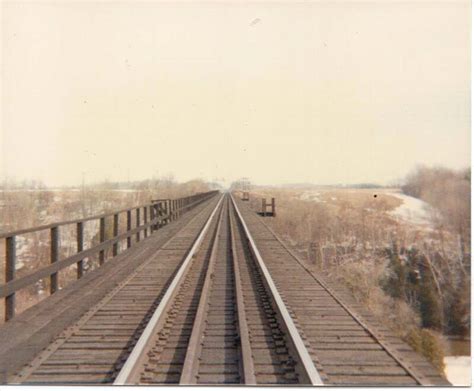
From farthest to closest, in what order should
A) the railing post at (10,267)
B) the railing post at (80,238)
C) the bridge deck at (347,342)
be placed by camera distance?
the railing post at (80,238)
the railing post at (10,267)
the bridge deck at (347,342)

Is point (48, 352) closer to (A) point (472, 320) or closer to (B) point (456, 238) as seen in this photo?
(A) point (472, 320)

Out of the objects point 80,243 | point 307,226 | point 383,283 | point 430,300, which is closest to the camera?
point 80,243

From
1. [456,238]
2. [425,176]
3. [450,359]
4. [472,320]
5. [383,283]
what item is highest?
[425,176]

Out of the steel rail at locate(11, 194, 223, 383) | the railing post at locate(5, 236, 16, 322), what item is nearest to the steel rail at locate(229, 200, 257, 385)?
the steel rail at locate(11, 194, 223, 383)

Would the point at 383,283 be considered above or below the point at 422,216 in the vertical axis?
below

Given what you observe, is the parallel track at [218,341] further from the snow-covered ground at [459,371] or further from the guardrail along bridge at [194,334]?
the snow-covered ground at [459,371]

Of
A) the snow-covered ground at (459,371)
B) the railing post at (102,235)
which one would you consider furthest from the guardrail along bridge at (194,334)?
the railing post at (102,235)

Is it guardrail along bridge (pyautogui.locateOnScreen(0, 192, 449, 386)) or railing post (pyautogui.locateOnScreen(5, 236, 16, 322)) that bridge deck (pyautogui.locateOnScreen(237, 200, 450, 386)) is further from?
railing post (pyautogui.locateOnScreen(5, 236, 16, 322))

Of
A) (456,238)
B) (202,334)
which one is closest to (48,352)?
(202,334)
